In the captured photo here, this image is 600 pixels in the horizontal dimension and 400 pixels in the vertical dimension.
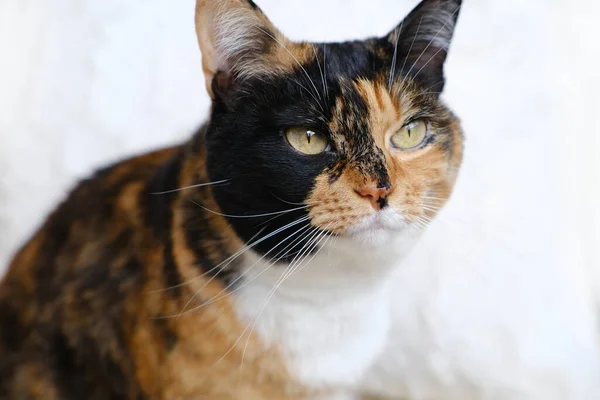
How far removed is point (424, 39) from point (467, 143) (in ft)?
1.08

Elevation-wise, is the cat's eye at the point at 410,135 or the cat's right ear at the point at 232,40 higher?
the cat's right ear at the point at 232,40

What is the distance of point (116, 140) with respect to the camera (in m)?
1.11

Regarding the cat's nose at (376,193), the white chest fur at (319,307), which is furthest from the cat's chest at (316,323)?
the cat's nose at (376,193)

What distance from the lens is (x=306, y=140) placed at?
27.9 inches

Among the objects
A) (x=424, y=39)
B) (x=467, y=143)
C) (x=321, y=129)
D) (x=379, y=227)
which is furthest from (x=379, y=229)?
(x=467, y=143)

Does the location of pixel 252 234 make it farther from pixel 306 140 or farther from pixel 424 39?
pixel 424 39

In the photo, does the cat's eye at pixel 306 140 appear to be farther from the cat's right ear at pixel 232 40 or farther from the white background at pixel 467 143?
the white background at pixel 467 143

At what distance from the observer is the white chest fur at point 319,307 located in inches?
31.0

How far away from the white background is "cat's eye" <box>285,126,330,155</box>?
315 mm

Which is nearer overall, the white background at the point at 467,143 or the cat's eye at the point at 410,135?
the cat's eye at the point at 410,135

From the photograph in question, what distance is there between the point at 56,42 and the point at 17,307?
1.44 ft

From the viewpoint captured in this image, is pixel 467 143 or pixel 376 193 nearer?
pixel 376 193

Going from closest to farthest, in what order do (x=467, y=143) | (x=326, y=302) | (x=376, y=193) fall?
(x=376, y=193), (x=326, y=302), (x=467, y=143)

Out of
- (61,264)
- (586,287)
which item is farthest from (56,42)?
(586,287)
